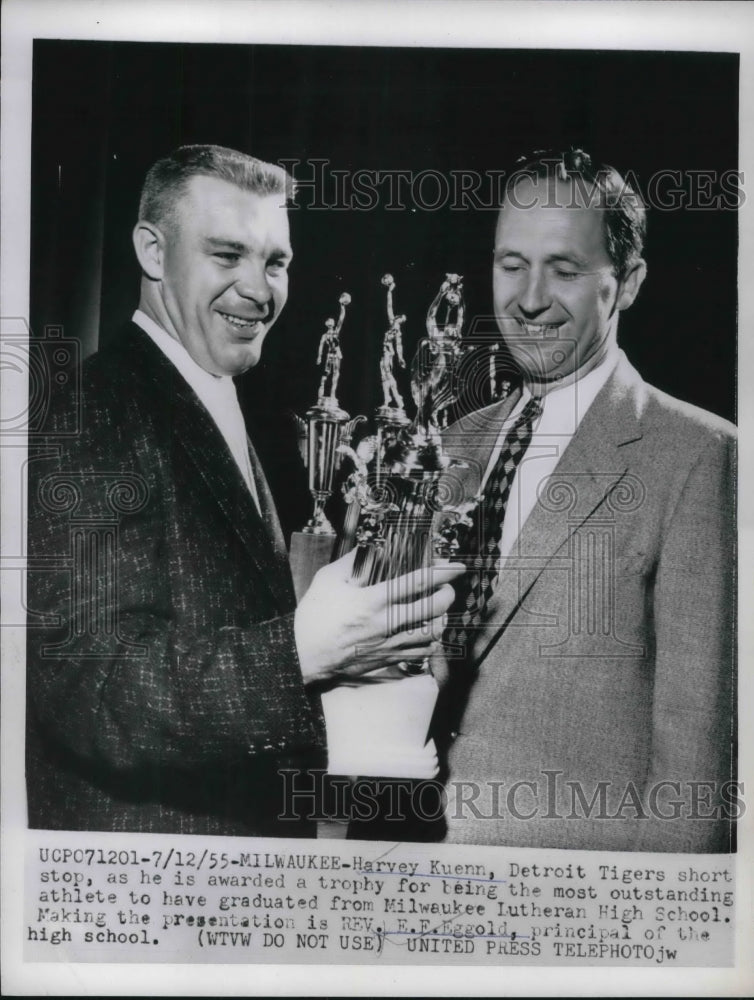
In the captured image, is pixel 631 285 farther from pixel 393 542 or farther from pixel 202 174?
pixel 202 174

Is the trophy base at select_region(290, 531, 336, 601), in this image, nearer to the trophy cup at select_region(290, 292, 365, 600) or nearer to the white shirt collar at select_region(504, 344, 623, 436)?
the trophy cup at select_region(290, 292, 365, 600)

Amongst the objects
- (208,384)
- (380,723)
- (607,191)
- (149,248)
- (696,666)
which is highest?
(607,191)

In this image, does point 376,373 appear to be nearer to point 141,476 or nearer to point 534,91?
point 141,476

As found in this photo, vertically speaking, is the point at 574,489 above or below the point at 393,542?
above

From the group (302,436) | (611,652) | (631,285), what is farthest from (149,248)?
(611,652)

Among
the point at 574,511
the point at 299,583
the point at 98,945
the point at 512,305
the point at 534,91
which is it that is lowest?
the point at 98,945

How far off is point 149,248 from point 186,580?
2.64 feet

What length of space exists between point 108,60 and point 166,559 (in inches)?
48.2

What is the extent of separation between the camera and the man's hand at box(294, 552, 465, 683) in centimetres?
235

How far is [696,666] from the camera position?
2338 mm

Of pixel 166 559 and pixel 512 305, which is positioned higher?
pixel 512 305

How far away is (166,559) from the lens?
2.37m

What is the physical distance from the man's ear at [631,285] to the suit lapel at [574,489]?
0.14 metres

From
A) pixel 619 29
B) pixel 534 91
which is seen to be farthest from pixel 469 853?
pixel 619 29
